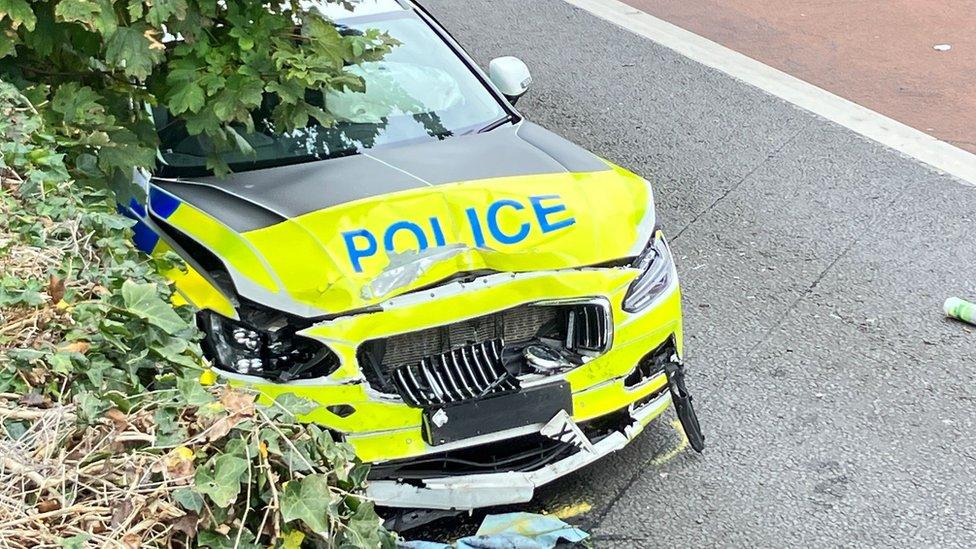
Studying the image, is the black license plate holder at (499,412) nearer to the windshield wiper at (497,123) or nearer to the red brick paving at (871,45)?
the windshield wiper at (497,123)

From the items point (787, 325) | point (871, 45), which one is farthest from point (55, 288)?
point (871, 45)

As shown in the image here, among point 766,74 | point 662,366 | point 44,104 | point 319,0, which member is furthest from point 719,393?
point 766,74

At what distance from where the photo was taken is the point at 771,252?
21.4 feet

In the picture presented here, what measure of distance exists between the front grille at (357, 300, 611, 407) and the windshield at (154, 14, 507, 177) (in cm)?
110

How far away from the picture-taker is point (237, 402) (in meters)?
2.08

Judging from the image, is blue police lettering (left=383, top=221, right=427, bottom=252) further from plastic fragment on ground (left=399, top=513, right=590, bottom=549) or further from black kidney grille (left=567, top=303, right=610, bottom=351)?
plastic fragment on ground (left=399, top=513, right=590, bottom=549)

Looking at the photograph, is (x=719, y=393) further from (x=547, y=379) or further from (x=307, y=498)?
(x=307, y=498)

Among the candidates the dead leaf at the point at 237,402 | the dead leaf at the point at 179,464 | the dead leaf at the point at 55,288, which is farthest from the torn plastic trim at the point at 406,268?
the dead leaf at the point at 179,464

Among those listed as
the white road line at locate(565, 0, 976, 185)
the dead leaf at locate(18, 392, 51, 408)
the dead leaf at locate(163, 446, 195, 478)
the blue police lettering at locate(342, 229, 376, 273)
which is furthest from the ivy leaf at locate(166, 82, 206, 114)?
the white road line at locate(565, 0, 976, 185)

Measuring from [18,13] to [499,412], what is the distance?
2110mm

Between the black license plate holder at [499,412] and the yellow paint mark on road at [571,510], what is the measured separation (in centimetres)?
52

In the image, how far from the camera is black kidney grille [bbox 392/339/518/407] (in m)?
3.75

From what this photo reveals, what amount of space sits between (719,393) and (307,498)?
136 inches

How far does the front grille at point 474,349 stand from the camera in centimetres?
373
